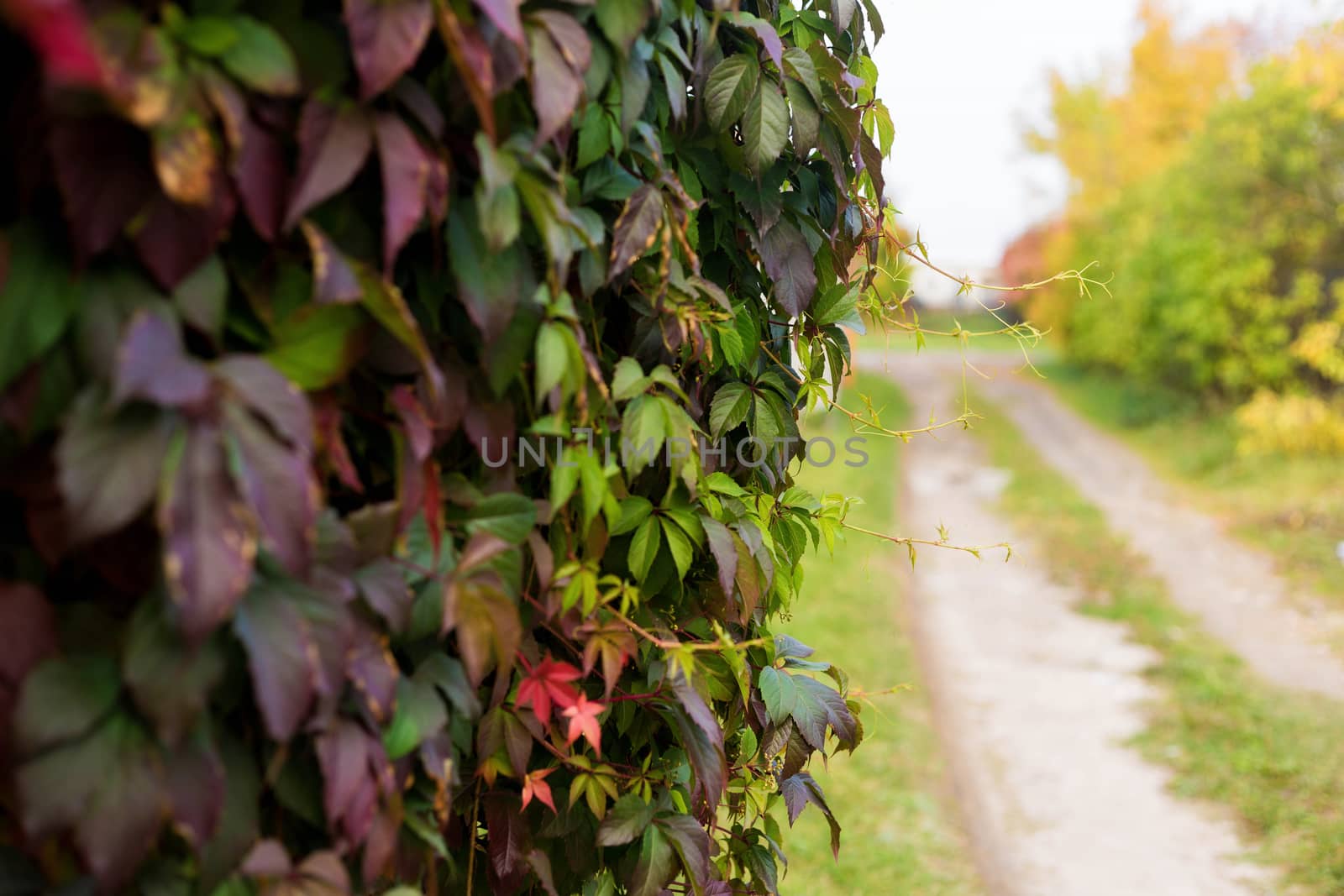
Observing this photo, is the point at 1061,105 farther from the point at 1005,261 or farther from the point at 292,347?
the point at 292,347

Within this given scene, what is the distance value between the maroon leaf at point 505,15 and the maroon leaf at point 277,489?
0.38m

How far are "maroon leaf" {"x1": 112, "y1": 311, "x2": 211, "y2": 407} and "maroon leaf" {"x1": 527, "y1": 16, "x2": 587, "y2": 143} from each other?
1.23 ft

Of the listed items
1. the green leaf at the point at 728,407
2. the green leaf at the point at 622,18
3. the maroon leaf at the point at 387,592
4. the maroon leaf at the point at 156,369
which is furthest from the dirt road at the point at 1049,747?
the maroon leaf at the point at 156,369

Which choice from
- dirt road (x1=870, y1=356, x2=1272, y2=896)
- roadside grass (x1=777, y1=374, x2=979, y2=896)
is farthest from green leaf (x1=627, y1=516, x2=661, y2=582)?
dirt road (x1=870, y1=356, x2=1272, y2=896)

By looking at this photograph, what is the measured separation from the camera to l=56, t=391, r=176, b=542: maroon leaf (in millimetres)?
651

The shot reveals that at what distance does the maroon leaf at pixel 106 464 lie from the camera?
2.14ft

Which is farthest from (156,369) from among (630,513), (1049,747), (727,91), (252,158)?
(1049,747)

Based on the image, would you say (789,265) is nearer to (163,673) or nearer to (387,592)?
(387,592)

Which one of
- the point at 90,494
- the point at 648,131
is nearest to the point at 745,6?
the point at 648,131

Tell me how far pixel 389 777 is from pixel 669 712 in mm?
510

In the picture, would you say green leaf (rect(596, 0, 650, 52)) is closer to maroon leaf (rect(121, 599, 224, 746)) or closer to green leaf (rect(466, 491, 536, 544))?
green leaf (rect(466, 491, 536, 544))

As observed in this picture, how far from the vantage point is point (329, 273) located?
768 millimetres

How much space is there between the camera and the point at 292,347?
806mm

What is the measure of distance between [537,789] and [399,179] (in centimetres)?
74
